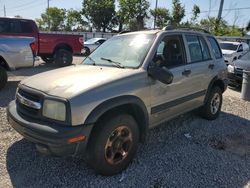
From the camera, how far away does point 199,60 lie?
199 inches

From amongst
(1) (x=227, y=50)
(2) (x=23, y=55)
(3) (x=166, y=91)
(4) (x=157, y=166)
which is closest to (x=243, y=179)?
(4) (x=157, y=166)

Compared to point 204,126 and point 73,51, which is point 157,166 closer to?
point 204,126

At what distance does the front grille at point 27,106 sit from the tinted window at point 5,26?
7681 millimetres

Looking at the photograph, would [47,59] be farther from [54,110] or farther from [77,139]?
[77,139]

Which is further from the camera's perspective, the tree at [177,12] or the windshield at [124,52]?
the tree at [177,12]

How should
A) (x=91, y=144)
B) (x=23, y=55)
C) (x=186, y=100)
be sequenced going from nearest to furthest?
(x=91, y=144) < (x=186, y=100) < (x=23, y=55)

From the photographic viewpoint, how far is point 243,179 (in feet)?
11.9

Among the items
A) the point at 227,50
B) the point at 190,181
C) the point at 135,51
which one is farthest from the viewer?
the point at 227,50

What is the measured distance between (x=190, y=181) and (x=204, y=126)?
2153 mm

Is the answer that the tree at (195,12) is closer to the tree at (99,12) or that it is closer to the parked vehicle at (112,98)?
the tree at (99,12)

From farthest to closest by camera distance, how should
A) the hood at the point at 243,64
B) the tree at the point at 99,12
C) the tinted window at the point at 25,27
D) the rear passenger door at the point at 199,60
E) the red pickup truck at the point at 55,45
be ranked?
the tree at the point at 99,12 < the red pickup truck at the point at 55,45 < the tinted window at the point at 25,27 < the hood at the point at 243,64 < the rear passenger door at the point at 199,60

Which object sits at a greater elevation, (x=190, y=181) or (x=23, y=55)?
(x=23, y=55)

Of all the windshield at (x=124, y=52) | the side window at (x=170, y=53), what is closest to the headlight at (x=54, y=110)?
the windshield at (x=124, y=52)

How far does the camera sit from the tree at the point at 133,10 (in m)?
40.5
